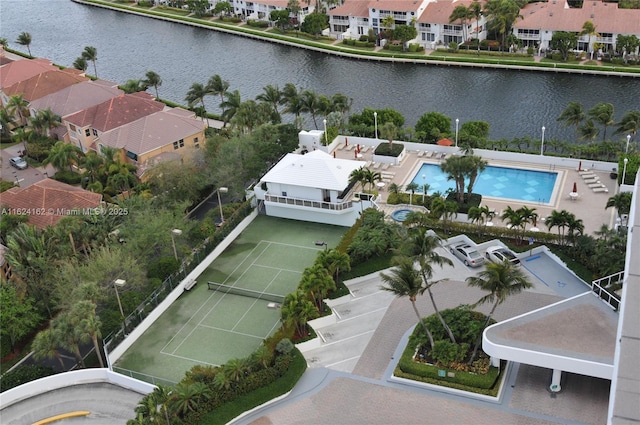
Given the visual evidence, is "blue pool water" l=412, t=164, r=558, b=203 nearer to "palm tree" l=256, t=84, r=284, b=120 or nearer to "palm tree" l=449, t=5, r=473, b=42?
"palm tree" l=256, t=84, r=284, b=120

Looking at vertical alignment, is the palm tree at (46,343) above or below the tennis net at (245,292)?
above

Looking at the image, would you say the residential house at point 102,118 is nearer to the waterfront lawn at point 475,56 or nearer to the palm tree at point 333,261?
the palm tree at point 333,261

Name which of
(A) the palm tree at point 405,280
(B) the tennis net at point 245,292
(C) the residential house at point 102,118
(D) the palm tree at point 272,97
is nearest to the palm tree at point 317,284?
(B) the tennis net at point 245,292

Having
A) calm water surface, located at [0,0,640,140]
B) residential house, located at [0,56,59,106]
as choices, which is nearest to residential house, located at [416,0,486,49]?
calm water surface, located at [0,0,640,140]

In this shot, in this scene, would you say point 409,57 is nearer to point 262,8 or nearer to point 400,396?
point 262,8

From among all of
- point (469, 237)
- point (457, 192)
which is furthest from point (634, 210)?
point (457, 192)

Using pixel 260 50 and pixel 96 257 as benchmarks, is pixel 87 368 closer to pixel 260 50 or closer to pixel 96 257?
pixel 96 257
